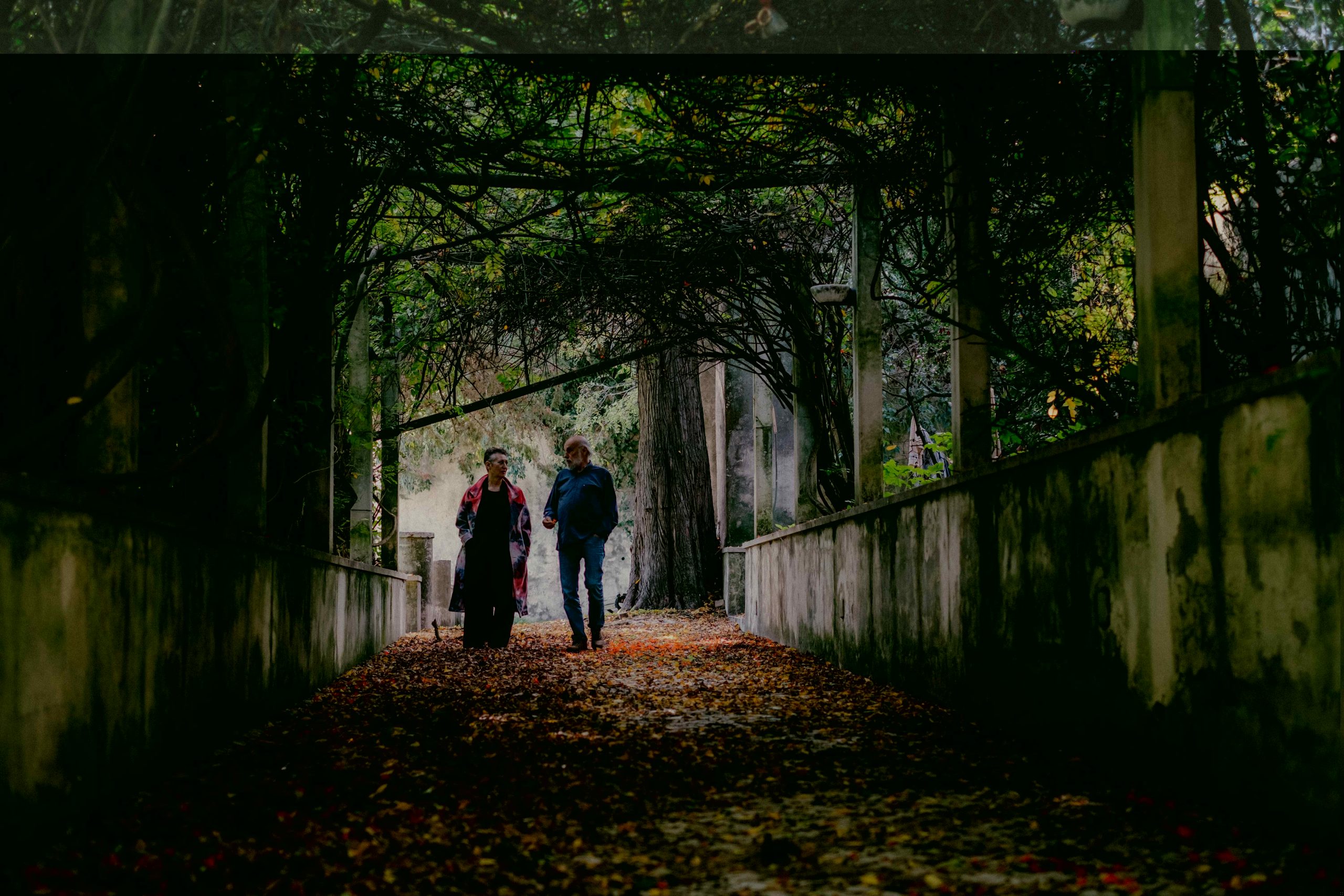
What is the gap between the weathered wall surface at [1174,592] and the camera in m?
2.62

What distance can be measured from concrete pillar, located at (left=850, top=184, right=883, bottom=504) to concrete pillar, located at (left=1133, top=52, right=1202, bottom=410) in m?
4.20

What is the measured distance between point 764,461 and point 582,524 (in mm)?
3885

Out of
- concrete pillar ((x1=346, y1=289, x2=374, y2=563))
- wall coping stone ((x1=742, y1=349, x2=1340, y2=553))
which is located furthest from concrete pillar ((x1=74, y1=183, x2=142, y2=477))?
concrete pillar ((x1=346, y1=289, x2=374, y2=563))

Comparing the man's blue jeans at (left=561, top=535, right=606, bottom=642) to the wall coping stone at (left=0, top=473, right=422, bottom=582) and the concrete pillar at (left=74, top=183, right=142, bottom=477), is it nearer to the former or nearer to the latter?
the wall coping stone at (left=0, top=473, right=422, bottom=582)

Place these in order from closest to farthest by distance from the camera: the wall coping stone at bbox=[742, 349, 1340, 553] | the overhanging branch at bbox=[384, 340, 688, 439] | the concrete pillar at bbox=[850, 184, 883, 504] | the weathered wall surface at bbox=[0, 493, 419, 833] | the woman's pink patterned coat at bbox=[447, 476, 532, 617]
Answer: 1. the wall coping stone at bbox=[742, 349, 1340, 553]
2. the weathered wall surface at bbox=[0, 493, 419, 833]
3. the concrete pillar at bbox=[850, 184, 883, 504]
4. the woman's pink patterned coat at bbox=[447, 476, 532, 617]
5. the overhanging branch at bbox=[384, 340, 688, 439]

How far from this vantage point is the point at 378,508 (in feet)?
41.6

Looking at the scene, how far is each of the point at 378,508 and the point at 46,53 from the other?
925cm

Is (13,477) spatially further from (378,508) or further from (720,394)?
(720,394)

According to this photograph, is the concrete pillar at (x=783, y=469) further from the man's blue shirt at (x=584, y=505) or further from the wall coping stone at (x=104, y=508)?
the wall coping stone at (x=104, y=508)

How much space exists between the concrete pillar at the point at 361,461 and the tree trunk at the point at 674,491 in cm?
640

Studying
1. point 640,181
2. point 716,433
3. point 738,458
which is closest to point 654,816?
point 640,181

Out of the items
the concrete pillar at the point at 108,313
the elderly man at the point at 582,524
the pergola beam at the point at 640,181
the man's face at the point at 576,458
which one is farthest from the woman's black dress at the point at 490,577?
the concrete pillar at the point at 108,313

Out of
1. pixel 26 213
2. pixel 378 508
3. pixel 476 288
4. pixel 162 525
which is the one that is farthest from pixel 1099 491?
pixel 378 508

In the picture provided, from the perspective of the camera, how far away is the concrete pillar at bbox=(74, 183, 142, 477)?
12.8 ft
